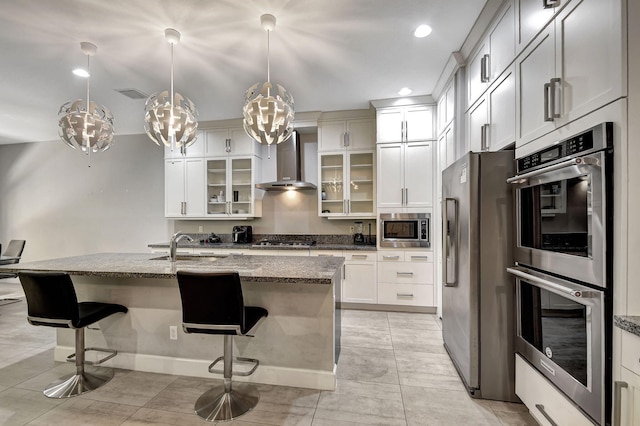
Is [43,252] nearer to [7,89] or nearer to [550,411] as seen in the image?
[7,89]

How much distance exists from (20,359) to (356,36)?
4162 mm

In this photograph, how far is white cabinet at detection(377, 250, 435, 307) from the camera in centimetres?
383

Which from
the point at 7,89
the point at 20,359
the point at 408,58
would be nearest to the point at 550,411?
the point at 408,58

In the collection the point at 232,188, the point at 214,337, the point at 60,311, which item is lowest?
the point at 214,337

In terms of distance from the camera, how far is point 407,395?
2104 mm

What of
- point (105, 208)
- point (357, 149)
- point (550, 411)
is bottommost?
point (550, 411)

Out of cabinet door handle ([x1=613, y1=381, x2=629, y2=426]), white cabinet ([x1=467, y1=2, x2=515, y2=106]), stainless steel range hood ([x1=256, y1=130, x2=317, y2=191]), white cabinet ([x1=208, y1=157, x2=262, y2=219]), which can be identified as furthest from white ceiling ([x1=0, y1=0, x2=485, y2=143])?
cabinet door handle ([x1=613, y1=381, x2=629, y2=426])

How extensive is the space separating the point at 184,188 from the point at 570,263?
4855mm

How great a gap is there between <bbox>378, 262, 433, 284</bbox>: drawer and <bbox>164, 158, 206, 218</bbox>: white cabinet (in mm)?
2994

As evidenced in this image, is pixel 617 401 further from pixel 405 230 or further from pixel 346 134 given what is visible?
pixel 346 134

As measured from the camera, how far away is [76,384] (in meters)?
2.15

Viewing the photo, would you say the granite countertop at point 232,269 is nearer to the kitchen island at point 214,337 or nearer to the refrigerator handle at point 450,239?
the kitchen island at point 214,337

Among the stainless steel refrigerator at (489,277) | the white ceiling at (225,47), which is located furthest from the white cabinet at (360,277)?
the white ceiling at (225,47)

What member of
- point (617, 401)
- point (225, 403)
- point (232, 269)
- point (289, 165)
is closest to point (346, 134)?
point (289, 165)
